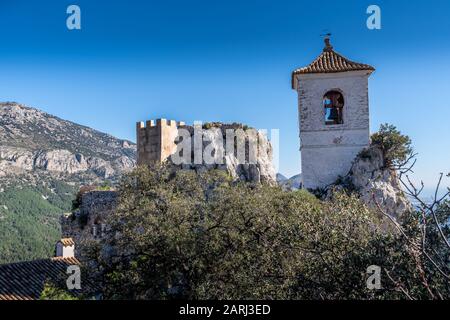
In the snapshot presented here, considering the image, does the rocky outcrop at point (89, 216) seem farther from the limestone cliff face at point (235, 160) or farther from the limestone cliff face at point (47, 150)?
the limestone cliff face at point (47, 150)

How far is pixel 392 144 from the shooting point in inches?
870

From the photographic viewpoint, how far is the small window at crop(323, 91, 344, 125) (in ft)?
73.0

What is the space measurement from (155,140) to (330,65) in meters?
8.89

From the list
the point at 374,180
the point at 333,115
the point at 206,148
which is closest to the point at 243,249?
the point at 374,180

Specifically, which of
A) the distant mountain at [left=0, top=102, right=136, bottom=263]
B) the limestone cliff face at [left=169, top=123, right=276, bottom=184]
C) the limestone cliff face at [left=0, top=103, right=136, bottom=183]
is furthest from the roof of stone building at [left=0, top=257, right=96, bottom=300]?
the limestone cliff face at [left=0, top=103, right=136, bottom=183]

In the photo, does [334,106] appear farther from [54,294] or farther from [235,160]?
[54,294]

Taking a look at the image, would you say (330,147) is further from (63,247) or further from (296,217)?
(63,247)

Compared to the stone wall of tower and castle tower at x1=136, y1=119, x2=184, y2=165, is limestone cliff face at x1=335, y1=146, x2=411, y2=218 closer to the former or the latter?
the stone wall of tower

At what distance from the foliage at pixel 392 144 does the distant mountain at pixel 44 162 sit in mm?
86499

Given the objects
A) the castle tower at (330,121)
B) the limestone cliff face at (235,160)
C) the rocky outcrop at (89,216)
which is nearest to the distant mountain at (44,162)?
the limestone cliff face at (235,160)

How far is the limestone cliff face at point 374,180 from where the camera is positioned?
2139cm
